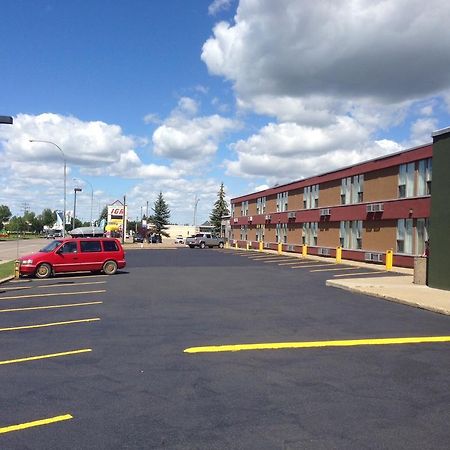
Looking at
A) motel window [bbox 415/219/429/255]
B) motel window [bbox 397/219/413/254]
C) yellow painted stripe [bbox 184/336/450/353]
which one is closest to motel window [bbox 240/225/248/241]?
motel window [bbox 397/219/413/254]

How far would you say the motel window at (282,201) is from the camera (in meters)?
49.9

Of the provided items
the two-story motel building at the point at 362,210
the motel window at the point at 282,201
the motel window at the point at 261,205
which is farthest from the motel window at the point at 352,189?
the motel window at the point at 261,205

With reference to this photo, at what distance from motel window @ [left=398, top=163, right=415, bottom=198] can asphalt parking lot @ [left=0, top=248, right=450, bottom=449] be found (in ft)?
56.7

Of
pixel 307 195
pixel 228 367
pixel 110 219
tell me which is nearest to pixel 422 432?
pixel 228 367

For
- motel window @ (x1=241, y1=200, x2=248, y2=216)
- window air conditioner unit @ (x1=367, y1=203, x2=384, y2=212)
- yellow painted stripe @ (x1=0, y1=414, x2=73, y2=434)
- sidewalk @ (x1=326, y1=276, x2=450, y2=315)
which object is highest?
motel window @ (x1=241, y1=200, x2=248, y2=216)

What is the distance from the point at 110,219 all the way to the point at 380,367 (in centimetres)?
7877

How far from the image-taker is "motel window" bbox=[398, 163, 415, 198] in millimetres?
27875

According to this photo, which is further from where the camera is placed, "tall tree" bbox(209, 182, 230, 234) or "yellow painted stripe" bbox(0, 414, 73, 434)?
"tall tree" bbox(209, 182, 230, 234)

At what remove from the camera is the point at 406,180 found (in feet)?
93.4

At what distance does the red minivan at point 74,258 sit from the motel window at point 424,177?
16.3m

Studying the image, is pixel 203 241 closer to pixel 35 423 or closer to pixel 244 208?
pixel 244 208

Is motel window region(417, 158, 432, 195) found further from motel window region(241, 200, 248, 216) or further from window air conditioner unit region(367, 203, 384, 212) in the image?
motel window region(241, 200, 248, 216)

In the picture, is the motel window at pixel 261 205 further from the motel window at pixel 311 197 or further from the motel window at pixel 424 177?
the motel window at pixel 424 177

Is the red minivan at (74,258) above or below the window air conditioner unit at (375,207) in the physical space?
below
